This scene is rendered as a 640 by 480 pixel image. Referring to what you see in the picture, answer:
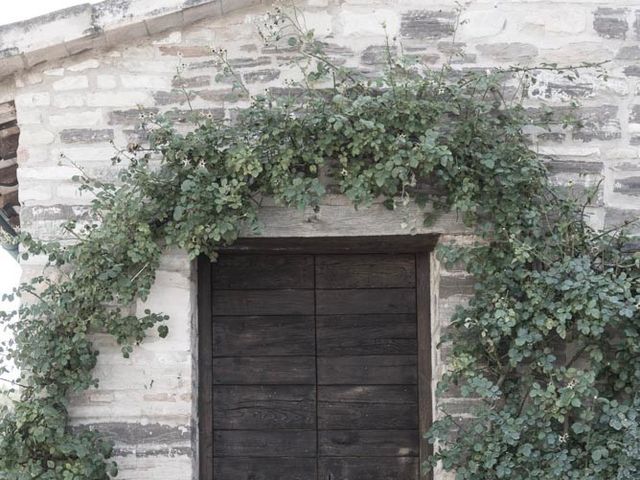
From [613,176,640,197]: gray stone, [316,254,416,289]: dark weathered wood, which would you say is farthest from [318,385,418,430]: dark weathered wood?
[613,176,640,197]: gray stone

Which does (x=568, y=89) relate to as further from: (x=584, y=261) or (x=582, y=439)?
(x=582, y=439)

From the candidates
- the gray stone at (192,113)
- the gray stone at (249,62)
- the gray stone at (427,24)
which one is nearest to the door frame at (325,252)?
the gray stone at (192,113)

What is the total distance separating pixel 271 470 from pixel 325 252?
107cm

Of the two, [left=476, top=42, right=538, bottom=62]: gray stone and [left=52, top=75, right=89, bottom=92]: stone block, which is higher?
[left=476, top=42, right=538, bottom=62]: gray stone

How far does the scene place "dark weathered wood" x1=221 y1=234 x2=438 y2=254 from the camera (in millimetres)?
5566

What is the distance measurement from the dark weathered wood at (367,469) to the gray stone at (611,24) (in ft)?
7.34

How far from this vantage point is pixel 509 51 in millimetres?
5629

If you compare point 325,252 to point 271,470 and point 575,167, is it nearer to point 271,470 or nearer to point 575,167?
point 271,470

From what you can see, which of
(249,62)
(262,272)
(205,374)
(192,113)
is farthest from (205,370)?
(249,62)

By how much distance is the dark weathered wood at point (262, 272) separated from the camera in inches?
227

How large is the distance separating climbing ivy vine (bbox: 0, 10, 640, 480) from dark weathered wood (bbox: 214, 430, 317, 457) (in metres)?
0.59

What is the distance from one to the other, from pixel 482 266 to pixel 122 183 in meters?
1.72

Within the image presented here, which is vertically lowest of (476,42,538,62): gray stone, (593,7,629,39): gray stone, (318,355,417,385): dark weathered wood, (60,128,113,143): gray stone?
(318,355,417,385): dark weathered wood

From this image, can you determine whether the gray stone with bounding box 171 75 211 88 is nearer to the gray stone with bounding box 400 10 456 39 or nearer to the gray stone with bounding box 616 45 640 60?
the gray stone with bounding box 400 10 456 39
